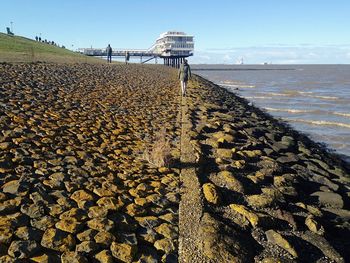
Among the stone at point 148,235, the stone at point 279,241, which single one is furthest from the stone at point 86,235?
the stone at point 279,241

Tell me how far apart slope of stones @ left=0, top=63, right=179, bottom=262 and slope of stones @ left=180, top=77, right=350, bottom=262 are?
2.03ft

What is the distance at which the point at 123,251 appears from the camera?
160 inches

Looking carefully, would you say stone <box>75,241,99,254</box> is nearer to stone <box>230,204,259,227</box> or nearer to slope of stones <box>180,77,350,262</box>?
slope of stones <box>180,77,350,262</box>

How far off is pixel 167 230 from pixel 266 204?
74.9 inches

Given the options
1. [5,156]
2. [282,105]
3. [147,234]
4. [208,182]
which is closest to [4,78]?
[5,156]

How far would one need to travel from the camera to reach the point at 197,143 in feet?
27.9

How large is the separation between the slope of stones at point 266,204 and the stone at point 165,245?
→ 355 millimetres

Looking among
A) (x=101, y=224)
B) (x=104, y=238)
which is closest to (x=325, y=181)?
(x=101, y=224)

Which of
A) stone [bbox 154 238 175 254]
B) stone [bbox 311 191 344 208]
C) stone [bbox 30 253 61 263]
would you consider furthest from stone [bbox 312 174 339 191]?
stone [bbox 30 253 61 263]

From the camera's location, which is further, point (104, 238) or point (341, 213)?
point (341, 213)

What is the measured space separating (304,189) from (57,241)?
5.16 m

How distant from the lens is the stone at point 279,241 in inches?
181

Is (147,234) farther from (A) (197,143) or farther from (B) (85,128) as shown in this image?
(B) (85,128)

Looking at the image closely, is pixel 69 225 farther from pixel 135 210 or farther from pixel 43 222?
pixel 135 210
